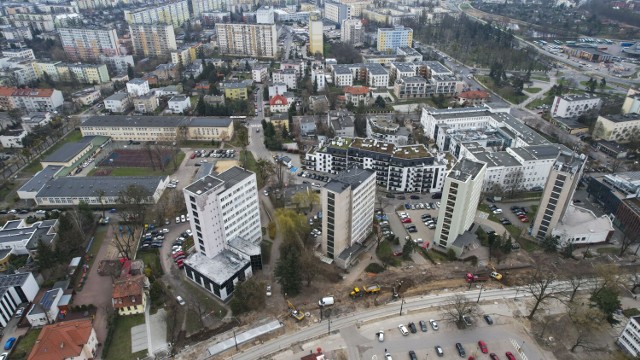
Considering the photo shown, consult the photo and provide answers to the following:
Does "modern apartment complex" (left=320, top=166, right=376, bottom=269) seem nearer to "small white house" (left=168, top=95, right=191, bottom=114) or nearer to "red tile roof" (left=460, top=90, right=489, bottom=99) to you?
"red tile roof" (left=460, top=90, right=489, bottom=99)

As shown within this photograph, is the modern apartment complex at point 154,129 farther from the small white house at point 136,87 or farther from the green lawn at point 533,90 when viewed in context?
the green lawn at point 533,90

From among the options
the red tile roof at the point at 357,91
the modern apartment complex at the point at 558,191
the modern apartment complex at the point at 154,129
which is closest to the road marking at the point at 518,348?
the modern apartment complex at the point at 558,191

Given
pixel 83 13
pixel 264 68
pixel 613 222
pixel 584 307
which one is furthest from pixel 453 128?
pixel 83 13

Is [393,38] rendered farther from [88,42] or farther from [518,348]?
[518,348]

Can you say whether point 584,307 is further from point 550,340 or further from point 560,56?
point 560,56

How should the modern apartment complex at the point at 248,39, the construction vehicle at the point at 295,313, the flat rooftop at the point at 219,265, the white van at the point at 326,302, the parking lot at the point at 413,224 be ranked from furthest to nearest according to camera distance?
the modern apartment complex at the point at 248,39
the parking lot at the point at 413,224
the flat rooftop at the point at 219,265
the white van at the point at 326,302
the construction vehicle at the point at 295,313

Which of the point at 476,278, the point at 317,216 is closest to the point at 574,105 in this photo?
the point at 476,278
